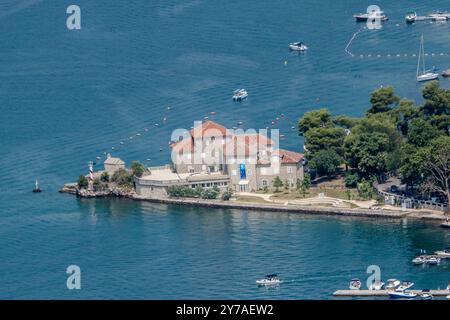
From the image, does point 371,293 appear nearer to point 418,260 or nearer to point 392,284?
point 392,284

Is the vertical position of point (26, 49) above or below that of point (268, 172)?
above

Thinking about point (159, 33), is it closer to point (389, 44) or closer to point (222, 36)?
point (222, 36)

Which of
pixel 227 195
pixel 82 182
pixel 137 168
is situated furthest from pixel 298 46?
pixel 227 195

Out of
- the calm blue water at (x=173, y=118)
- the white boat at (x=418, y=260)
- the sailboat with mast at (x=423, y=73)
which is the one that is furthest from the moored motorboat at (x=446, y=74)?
the white boat at (x=418, y=260)

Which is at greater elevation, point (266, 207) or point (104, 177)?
point (104, 177)

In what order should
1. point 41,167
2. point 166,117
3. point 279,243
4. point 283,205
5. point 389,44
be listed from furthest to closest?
1. point 389,44
2. point 166,117
3. point 41,167
4. point 283,205
5. point 279,243

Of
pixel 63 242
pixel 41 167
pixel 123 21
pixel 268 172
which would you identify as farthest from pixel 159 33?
pixel 63 242

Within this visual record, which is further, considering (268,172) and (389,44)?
(389,44)
